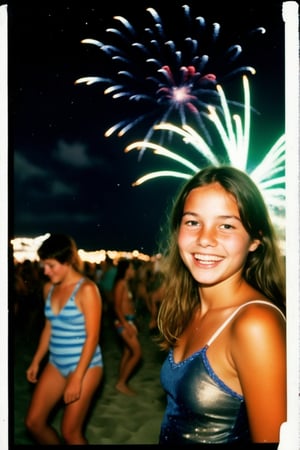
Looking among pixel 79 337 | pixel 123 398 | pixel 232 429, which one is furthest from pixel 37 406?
pixel 232 429

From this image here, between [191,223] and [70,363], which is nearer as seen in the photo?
[191,223]

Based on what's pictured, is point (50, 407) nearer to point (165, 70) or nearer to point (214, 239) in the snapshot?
point (214, 239)

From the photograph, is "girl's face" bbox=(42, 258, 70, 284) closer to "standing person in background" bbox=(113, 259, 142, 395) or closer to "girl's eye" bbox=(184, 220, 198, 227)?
"standing person in background" bbox=(113, 259, 142, 395)

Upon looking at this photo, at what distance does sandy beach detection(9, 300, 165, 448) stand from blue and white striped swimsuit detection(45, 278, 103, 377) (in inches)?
10.5

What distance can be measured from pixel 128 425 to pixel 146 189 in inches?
73.7

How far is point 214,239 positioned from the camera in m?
1.97

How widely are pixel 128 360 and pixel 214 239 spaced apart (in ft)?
7.28

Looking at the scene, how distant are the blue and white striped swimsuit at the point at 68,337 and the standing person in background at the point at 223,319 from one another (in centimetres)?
67

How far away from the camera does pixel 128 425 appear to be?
125 inches

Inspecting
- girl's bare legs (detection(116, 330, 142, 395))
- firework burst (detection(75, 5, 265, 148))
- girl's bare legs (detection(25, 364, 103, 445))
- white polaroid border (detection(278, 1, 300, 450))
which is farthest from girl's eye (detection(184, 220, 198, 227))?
girl's bare legs (detection(116, 330, 142, 395))

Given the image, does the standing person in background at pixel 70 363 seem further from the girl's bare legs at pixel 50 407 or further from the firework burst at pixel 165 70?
the firework burst at pixel 165 70

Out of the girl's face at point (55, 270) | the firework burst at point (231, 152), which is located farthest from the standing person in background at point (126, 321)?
the firework burst at point (231, 152)

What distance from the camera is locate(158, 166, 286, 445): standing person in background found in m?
1.48
